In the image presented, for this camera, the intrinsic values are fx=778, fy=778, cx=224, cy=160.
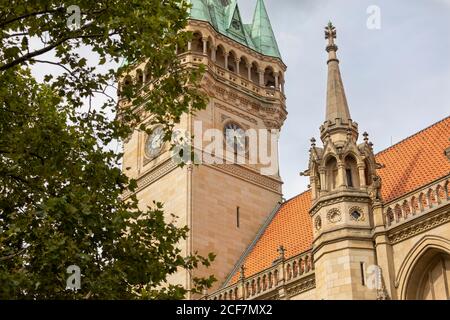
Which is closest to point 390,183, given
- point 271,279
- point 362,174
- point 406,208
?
point 362,174

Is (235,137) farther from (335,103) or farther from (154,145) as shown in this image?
(335,103)

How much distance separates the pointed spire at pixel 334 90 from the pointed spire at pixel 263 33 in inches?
482

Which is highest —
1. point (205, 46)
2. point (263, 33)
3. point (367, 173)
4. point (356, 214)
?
point (263, 33)

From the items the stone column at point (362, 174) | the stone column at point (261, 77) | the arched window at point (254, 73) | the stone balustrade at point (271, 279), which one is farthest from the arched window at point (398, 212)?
the arched window at point (254, 73)

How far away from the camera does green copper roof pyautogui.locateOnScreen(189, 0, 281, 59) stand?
3444 centimetres

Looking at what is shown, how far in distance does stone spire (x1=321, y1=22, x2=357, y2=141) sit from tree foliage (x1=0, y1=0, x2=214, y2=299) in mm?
8039

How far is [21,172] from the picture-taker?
1292cm

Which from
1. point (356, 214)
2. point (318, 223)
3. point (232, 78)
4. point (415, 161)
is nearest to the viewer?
point (356, 214)

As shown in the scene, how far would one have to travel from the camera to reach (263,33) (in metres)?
36.5

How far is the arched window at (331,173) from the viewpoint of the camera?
20.6 m

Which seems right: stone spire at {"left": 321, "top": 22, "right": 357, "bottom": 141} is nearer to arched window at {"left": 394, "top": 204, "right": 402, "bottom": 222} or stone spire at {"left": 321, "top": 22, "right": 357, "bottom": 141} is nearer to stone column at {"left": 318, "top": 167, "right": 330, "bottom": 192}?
stone column at {"left": 318, "top": 167, "right": 330, "bottom": 192}

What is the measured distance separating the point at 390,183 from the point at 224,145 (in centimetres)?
951

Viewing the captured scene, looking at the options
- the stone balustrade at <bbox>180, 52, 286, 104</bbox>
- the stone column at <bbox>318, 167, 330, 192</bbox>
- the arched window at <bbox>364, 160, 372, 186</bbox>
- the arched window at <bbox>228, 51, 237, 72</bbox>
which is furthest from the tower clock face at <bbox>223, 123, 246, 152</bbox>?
the arched window at <bbox>364, 160, 372, 186</bbox>

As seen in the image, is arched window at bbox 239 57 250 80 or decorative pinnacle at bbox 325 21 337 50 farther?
arched window at bbox 239 57 250 80
